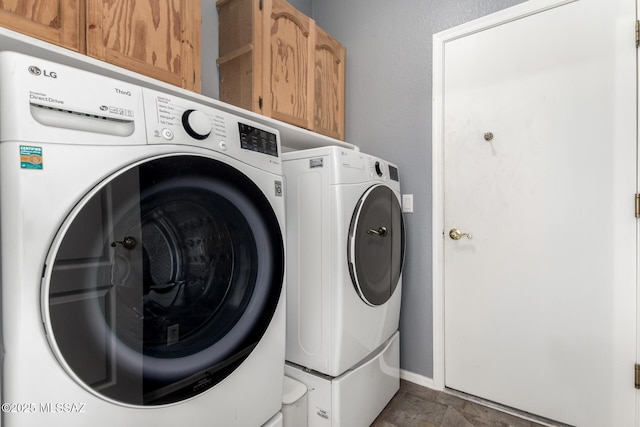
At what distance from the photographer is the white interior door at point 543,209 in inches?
50.6

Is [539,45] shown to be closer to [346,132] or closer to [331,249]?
[346,132]

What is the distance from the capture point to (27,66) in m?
0.53

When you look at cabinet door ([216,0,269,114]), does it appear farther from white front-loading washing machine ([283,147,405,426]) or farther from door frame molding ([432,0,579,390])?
door frame molding ([432,0,579,390])

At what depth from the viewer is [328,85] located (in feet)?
6.10

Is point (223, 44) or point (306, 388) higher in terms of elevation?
point (223, 44)

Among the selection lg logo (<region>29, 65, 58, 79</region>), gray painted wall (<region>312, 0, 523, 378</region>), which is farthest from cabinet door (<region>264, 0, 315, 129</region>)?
lg logo (<region>29, 65, 58, 79</region>)

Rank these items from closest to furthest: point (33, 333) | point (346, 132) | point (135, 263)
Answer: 1. point (33, 333)
2. point (135, 263)
3. point (346, 132)

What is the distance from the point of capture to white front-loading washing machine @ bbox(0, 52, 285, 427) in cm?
52

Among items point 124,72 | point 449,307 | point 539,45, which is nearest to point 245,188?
point 124,72

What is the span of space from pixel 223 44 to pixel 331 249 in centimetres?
119

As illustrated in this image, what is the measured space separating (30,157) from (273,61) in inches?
45.8

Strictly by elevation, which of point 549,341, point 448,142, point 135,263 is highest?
point 448,142

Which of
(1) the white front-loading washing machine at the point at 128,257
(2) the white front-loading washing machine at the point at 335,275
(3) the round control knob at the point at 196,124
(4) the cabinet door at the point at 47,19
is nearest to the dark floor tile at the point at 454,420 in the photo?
(2) the white front-loading washing machine at the point at 335,275

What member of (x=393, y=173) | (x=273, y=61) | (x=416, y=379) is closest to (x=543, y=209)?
(x=393, y=173)
